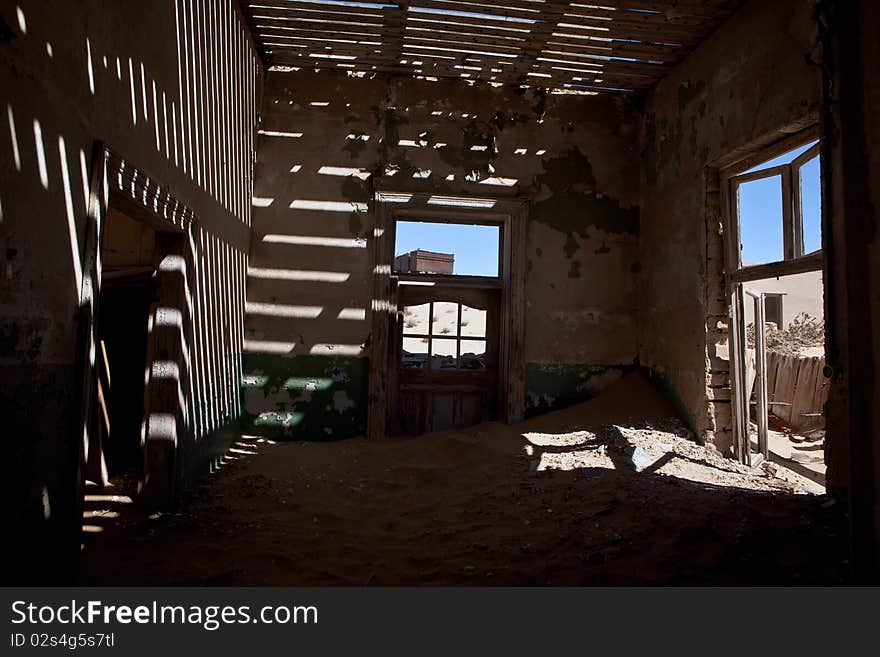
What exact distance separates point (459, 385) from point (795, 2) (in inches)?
191

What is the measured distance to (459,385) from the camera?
6.57m

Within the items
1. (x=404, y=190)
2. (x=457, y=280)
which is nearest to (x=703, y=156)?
(x=457, y=280)

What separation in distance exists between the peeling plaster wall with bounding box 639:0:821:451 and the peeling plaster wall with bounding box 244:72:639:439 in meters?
0.47

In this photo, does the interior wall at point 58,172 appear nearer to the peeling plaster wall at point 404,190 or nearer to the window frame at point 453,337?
the peeling plaster wall at point 404,190

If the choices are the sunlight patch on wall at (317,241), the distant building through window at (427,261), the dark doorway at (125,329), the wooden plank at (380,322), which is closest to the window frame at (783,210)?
the wooden plank at (380,322)

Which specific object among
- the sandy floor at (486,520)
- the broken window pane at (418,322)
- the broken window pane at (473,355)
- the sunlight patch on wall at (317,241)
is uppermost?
the sunlight patch on wall at (317,241)

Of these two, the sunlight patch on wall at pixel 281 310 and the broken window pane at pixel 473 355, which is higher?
the sunlight patch on wall at pixel 281 310

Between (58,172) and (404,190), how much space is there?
4.33 metres

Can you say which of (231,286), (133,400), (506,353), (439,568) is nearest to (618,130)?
(506,353)

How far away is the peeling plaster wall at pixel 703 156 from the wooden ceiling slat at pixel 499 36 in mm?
410

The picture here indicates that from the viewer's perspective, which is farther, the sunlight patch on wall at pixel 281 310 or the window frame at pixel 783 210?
the sunlight patch on wall at pixel 281 310

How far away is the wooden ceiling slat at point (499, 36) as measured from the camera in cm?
499

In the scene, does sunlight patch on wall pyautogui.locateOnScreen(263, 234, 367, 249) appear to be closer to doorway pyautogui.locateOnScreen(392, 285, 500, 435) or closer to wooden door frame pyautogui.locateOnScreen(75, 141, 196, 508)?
doorway pyautogui.locateOnScreen(392, 285, 500, 435)

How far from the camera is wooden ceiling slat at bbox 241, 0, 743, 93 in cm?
499
